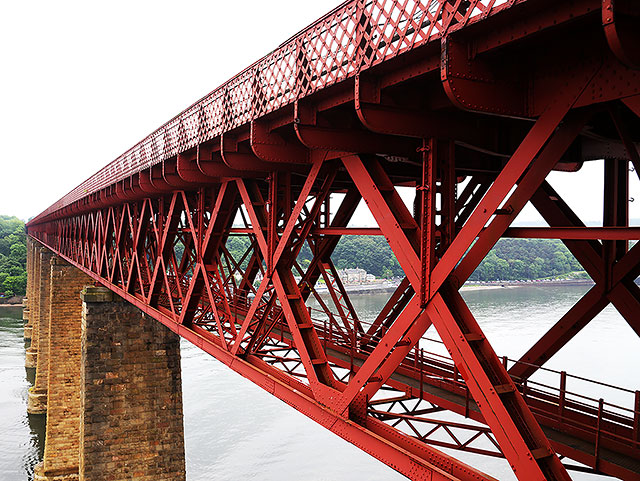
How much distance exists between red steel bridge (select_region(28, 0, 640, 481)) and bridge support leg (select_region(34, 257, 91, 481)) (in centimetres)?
2078

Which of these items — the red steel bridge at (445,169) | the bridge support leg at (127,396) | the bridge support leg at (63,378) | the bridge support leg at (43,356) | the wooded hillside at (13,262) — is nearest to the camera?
the red steel bridge at (445,169)

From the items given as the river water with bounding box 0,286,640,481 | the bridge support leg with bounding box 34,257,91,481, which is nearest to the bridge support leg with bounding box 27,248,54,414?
the river water with bounding box 0,286,640,481

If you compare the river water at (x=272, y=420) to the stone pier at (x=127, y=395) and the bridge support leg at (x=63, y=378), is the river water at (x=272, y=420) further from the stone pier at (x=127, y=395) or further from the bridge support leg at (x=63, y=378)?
the stone pier at (x=127, y=395)

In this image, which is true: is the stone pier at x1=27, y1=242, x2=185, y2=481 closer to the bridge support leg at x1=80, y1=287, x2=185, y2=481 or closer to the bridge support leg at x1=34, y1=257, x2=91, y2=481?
the bridge support leg at x1=80, y1=287, x2=185, y2=481

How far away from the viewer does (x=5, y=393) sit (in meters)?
41.6

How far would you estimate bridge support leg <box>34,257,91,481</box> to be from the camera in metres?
26.5

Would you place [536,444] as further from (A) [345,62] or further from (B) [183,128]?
(B) [183,128]

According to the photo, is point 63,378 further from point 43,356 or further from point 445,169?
point 445,169

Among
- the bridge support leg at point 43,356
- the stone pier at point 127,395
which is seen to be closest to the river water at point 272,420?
the bridge support leg at point 43,356

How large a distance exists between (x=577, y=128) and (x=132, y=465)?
1684cm

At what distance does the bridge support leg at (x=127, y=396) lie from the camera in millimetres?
17094

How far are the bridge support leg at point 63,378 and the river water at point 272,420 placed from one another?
4.16 meters

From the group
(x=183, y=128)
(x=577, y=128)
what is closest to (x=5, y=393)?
(x=183, y=128)

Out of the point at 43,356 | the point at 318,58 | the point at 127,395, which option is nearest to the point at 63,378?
the point at 43,356
